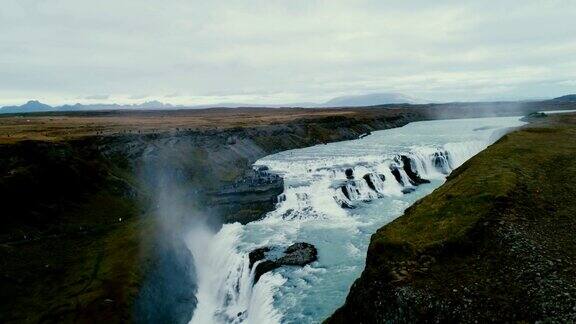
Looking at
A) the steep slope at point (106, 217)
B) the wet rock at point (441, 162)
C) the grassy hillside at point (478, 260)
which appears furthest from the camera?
the wet rock at point (441, 162)

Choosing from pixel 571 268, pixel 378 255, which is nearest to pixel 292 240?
pixel 378 255

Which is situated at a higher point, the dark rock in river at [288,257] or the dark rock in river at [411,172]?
the dark rock in river at [411,172]

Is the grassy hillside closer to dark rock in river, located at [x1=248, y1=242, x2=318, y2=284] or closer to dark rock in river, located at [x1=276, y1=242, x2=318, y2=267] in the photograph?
dark rock in river, located at [x1=276, y1=242, x2=318, y2=267]

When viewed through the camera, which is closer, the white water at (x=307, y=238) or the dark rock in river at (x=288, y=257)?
the white water at (x=307, y=238)

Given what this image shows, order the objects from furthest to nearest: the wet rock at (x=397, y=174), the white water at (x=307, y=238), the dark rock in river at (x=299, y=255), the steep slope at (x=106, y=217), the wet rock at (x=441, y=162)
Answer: the wet rock at (x=441, y=162)
the wet rock at (x=397, y=174)
the dark rock in river at (x=299, y=255)
the steep slope at (x=106, y=217)
the white water at (x=307, y=238)

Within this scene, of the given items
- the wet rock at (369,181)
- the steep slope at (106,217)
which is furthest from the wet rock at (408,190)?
the steep slope at (106,217)

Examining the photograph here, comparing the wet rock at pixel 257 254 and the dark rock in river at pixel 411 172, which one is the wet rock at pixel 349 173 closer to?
the dark rock in river at pixel 411 172

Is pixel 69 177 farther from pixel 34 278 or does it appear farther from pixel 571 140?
pixel 571 140
